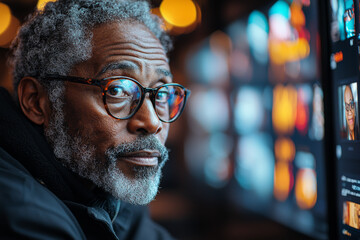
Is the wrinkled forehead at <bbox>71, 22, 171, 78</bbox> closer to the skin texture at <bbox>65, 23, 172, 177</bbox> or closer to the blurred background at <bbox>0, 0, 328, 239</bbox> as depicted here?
the skin texture at <bbox>65, 23, 172, 177</bbox>

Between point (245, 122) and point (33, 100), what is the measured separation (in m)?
1.83

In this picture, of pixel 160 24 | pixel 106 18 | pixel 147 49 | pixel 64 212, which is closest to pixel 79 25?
pixel 106 18

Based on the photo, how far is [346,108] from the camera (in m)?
1.02

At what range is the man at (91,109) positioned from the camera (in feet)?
3.39

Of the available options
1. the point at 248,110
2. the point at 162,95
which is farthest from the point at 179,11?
the point at 162,95

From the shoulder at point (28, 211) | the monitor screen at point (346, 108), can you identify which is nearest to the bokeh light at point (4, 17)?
the shoulder at point (28, 211)

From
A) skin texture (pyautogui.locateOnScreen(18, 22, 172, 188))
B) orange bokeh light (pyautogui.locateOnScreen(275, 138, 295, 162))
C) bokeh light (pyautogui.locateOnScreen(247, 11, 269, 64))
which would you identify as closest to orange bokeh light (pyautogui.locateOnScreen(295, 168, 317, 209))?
orange bokeh light (pyautogui.locateOnScreen(275, 138, 295, 162))

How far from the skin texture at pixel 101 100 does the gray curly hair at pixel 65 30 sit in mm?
33

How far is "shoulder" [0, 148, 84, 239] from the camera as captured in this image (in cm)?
75

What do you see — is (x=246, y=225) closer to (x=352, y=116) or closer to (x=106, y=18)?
(x=352, y=116)

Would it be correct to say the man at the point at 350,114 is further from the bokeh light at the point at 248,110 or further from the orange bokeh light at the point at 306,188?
the bokeh light at the point at 248,110

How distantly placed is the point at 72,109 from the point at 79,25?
29 cm

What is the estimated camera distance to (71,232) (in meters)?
0.82

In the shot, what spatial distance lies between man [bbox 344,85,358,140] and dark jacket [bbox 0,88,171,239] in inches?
30.9
